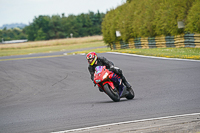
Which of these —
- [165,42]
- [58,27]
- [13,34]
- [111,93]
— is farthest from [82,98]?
[13,34]

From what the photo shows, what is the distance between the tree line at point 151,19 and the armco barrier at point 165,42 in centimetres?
44

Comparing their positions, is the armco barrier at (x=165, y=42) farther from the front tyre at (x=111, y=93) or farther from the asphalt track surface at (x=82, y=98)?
the front tyre at (x=111, y=93)

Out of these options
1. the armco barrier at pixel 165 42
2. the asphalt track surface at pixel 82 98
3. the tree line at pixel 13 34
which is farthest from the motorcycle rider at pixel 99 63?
the tree line at pixel 13 34

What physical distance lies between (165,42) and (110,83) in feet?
65.6

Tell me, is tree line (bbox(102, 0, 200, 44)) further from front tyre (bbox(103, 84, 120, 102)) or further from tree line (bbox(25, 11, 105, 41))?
tree line (bbox(25, 11, 105, 41))

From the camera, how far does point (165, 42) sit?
1076 inches

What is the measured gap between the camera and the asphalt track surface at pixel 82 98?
638 centimetres

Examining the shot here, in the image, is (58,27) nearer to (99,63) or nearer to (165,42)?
(165,42)

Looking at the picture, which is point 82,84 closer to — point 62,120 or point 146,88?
point 146,88

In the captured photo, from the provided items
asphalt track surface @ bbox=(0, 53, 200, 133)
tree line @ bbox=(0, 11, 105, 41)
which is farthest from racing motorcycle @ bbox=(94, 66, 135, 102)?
tree line @ bbox=(0, 11, 105, 41)

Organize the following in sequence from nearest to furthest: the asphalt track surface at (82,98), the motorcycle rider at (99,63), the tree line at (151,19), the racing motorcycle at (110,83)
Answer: the asphalt track surface at (82,98), the racing motorcycle at (110,83), the motorcycle rider at (99,63), the tree line at (151,19)

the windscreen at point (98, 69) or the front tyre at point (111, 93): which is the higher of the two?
the windscreen at point (98, 69)

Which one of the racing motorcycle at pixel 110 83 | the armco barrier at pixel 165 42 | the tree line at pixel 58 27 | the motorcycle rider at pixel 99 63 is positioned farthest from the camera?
the tree line at pixel 58 27

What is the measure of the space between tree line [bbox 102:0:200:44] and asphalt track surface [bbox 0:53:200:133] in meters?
8.44
